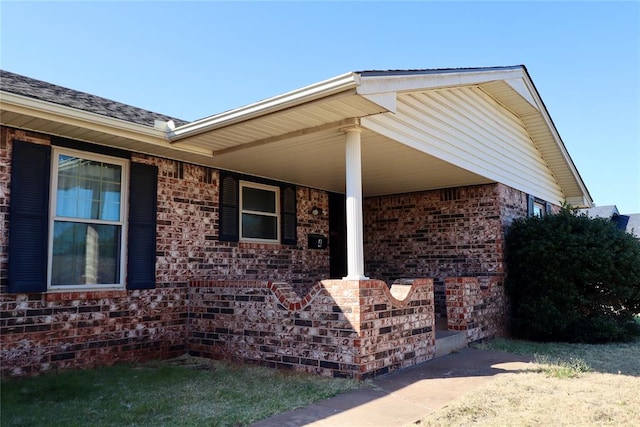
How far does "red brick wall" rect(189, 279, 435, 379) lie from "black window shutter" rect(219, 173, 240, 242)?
3.63ft

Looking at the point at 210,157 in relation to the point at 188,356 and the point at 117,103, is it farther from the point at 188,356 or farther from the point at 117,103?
the point at 188,356

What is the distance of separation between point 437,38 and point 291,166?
4581 mm

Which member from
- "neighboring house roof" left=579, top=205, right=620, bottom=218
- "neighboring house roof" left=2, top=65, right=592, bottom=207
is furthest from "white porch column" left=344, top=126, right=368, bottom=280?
"neighboring house roof" left=579, top=205, right=620, bottom=218

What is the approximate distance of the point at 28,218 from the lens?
17.6ft

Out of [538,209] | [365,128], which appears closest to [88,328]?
[365,128]

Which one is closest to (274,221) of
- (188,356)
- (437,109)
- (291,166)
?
(291,166)

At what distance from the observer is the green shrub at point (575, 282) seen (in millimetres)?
8508

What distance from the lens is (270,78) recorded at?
13.7 meters

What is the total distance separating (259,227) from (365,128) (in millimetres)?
3429

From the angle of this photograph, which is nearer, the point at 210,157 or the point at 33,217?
the point at 33,217

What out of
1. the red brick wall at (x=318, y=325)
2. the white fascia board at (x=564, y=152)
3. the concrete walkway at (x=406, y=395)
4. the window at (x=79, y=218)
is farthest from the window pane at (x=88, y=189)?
the white fascia board at (x=564, y=152)

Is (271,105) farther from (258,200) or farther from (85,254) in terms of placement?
(258,200)

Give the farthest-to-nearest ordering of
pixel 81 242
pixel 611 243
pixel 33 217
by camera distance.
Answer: pixel 611 243 < pixel 81 242 < pixel 33 217

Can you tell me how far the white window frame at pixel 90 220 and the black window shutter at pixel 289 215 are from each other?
3.11 meters
